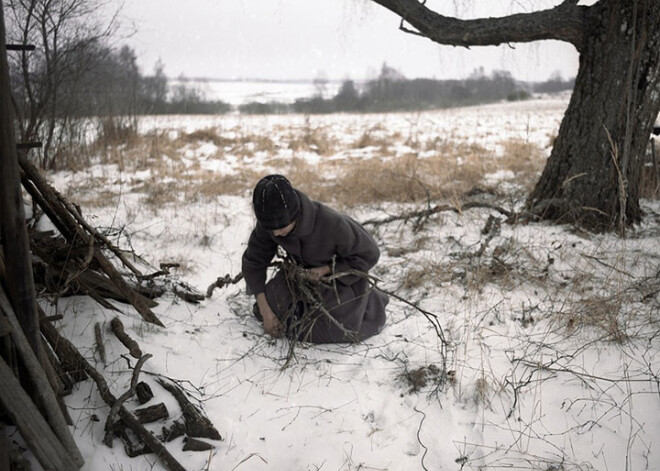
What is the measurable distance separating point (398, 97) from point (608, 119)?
88.5ft

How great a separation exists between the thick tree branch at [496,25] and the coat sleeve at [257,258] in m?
2.81

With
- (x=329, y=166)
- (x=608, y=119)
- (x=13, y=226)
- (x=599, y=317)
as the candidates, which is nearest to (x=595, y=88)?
(x=608, y=119)

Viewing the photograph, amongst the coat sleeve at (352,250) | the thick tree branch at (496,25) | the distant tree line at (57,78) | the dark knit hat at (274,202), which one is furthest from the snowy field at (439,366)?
the distant tree line at (57,78)

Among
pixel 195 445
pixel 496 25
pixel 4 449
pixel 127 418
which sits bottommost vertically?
pixel 195 445

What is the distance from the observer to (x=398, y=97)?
29.4 metres

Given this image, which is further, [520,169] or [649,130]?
[520,169]

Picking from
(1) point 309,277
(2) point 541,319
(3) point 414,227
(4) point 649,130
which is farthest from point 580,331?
(4) point 649,130

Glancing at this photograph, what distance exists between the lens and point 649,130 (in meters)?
3.81

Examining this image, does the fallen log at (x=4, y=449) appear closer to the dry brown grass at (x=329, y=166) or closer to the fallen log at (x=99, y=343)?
the fallen log at (x=99, y=343)

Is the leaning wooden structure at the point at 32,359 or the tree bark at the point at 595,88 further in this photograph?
the tree bark at the point at 595,88

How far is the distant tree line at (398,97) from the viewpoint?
20.9m

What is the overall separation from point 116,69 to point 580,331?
1252 centimetres

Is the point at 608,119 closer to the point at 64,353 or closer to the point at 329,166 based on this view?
the point at 64,353

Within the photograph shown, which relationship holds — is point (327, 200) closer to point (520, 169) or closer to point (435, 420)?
point (520, 169)
